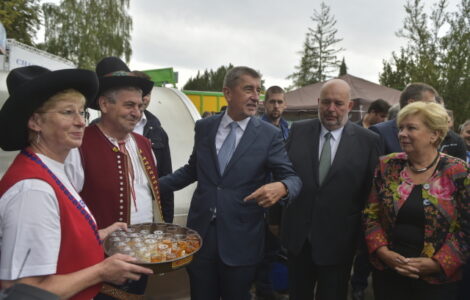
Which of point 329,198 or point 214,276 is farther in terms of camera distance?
point 329,198

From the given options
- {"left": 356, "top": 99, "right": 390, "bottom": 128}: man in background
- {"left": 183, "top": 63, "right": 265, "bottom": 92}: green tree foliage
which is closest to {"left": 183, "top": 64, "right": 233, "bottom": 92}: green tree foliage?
{"left": 183, "top": 63, "right": 265, "bottom": 92}: green tree foliage

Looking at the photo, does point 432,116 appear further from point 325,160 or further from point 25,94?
point 25,94

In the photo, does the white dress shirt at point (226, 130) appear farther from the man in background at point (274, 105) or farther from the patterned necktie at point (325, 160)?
the man in background at point (274, 105)

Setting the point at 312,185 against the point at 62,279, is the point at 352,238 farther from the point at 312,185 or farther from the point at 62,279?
the point at 62,279

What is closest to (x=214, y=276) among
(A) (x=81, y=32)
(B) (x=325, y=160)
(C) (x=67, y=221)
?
(B) (x=325, y=160)

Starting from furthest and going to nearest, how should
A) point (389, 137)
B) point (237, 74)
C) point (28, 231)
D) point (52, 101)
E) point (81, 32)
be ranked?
point (81, 32)
point (389, 137)
point (237, 74)
point (52, 101)
point (28, 231)

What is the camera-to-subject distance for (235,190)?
2.38m

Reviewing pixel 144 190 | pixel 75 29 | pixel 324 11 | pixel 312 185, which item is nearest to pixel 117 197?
pixel 144 190

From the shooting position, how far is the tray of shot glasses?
164cm

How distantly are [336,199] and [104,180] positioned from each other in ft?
5.41

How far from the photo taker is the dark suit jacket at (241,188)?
7.73 feet

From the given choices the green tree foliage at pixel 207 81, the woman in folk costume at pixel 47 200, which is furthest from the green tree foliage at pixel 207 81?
the woman in folk costume at pixel 47 200

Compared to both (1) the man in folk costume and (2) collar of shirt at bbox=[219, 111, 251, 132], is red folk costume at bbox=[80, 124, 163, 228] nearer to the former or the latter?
(1) the man in folk costume

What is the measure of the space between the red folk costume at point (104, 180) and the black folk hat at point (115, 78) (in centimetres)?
28
